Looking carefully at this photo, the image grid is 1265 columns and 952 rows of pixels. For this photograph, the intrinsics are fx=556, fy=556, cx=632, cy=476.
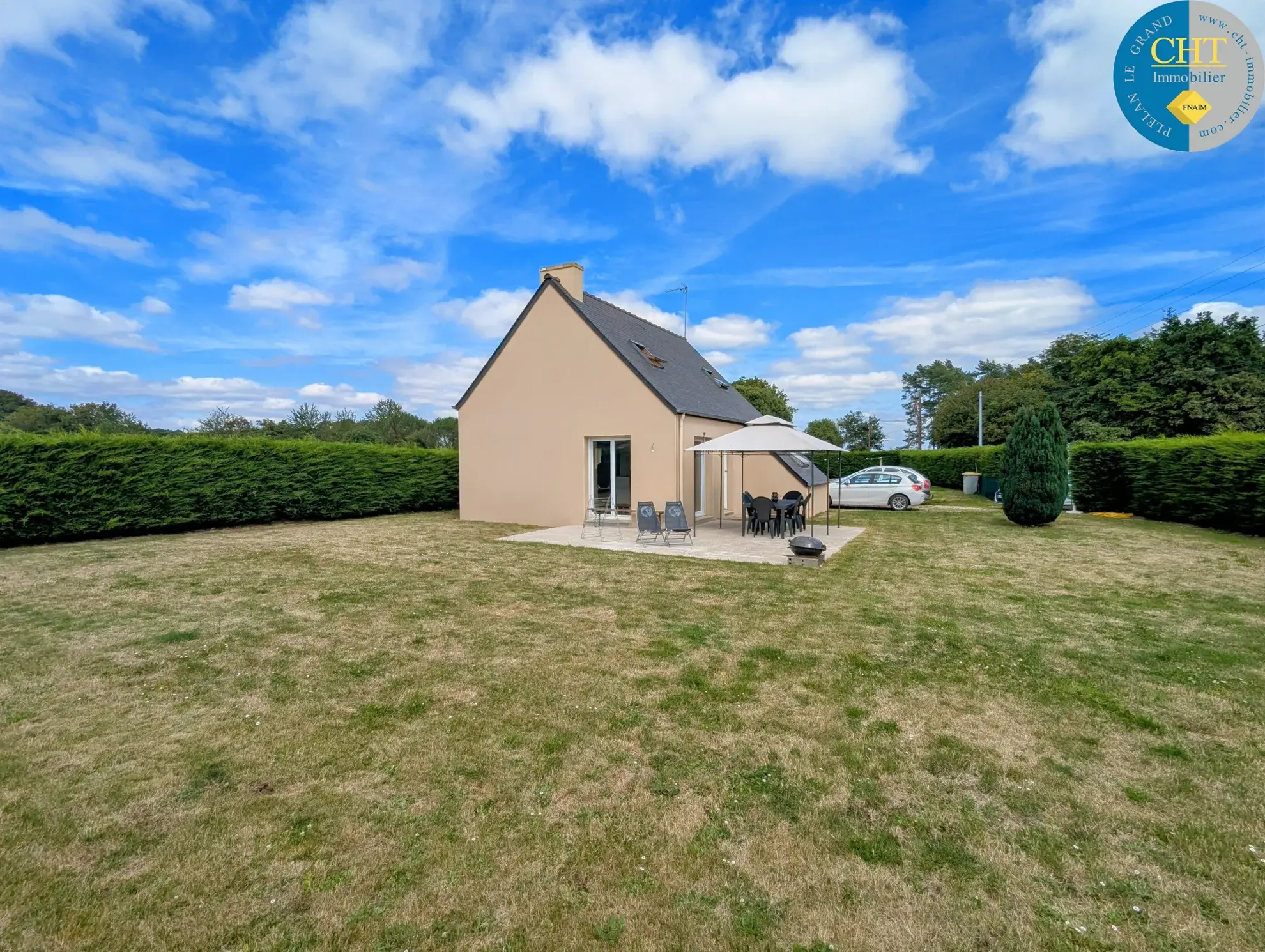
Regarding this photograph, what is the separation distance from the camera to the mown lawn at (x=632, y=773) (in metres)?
2.20

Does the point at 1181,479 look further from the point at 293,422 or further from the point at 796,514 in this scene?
the point at 293,422

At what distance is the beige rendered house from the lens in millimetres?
13562

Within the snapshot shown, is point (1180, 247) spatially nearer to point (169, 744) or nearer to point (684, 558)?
point (684, 558)

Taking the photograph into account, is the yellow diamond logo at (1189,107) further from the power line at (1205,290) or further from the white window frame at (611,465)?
the power line at (1205,290)

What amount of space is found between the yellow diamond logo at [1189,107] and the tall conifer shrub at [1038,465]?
5.56 meters

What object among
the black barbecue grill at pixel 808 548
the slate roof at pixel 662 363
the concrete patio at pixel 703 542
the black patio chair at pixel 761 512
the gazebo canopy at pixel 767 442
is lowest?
the concrete patio at pixel 703 542

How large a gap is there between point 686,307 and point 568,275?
6985mm

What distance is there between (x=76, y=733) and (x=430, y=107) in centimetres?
1185

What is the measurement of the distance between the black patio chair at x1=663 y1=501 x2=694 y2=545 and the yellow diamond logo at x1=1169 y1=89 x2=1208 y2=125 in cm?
1128

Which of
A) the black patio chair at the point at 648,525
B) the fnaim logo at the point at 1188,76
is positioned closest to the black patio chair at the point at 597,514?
the black patio chair at the point at 648,525

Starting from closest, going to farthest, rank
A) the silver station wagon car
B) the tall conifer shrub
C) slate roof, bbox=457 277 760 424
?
the tall conifer shrub → slate roof, bbox=457 277 760 424 → the silver station wagon car

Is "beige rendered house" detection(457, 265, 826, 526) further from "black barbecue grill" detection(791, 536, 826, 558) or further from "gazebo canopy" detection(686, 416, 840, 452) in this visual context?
"black barbecue grill" detection(791, 536, 826, 558)

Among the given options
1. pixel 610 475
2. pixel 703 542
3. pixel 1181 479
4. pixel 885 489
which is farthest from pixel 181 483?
pixel 1181 479

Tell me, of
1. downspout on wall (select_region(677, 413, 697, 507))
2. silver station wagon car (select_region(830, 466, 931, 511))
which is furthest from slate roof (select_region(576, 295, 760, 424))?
silver station wagon car (select_region(830, 466, 931, 511))
